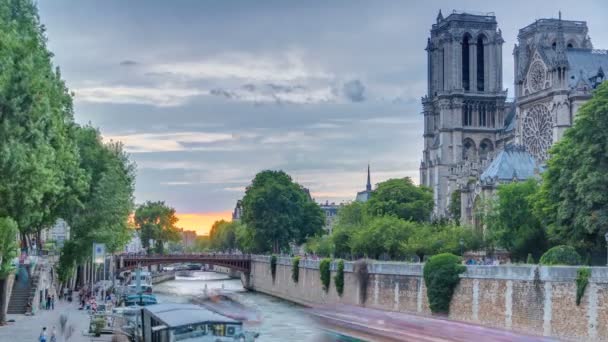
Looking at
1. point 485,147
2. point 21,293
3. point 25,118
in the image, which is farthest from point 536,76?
point 25,118

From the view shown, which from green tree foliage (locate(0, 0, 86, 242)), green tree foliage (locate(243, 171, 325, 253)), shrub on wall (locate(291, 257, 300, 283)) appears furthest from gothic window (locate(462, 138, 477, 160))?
green tree foliage (locate(0, 0, 86, 242))

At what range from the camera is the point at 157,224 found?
18300 centimetres

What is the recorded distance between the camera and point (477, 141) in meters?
148

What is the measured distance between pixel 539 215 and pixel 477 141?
8360 cm

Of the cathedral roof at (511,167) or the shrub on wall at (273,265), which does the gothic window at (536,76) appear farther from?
the shrub on wall at (273,265)

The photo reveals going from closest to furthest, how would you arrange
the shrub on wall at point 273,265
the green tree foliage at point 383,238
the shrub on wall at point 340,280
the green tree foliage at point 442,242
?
the shrub on wall at point 340,280, the green tree foliage at point 442,242, the green tree foliage at point 383,238, the shrub on wall at point 273,265

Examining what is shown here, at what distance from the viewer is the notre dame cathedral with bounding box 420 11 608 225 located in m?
117

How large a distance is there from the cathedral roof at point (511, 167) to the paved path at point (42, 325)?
4607 centimetres

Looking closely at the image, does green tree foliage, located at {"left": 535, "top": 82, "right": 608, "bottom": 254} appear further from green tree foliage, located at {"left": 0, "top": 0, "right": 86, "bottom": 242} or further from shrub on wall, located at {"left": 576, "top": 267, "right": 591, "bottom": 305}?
green tree foliage, located at {"left": 0, "top": 0, "right": 86, "bottom": 242}

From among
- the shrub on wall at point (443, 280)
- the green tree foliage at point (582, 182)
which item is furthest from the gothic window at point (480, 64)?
the shrub on wall at point (443, 280)

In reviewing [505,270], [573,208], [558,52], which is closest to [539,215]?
[573,208]

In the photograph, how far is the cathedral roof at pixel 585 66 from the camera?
112 meters

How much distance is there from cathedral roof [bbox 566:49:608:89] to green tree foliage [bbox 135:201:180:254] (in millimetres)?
89469

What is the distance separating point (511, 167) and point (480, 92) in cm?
5633
